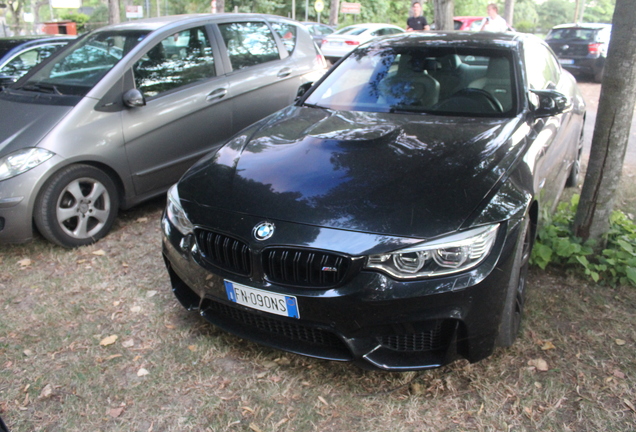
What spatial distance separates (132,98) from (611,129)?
3.37 meters

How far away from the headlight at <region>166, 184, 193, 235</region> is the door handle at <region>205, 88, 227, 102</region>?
2026 mm

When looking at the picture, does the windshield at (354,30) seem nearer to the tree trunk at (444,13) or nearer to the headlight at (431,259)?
the tree trunk at (444,13)

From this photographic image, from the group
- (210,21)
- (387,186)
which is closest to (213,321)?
(387,186)

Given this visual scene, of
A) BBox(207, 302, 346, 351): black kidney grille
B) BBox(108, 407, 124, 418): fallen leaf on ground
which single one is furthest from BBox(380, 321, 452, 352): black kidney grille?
BBox(108, 407, 124, 418): fallen leaf on ground

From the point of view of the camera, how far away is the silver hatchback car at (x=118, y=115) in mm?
3877

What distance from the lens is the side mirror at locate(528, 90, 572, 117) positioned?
131 inches

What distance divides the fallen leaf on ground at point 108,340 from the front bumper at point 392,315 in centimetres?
79

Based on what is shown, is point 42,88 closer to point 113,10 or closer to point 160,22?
point 160,22

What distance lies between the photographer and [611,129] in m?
3.49

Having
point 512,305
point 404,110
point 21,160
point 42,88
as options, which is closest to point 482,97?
point 404,110

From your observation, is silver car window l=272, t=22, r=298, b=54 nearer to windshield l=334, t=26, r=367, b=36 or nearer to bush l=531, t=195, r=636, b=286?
bush l=531, t=195, r=636, b=286

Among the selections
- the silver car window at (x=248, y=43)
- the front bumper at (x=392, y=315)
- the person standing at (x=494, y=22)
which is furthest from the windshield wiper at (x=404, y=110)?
the person standing at (x=494, y=22)

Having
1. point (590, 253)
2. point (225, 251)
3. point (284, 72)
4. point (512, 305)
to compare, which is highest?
point (284, 72)

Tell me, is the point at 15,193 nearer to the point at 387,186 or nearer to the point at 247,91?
the point at 247,91
